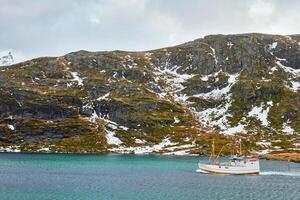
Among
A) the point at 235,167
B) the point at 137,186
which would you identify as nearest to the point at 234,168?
the point at 235,167

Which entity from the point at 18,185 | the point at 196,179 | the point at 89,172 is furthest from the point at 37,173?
the point at 196,179

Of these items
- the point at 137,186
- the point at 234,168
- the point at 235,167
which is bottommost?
the point at 137,186

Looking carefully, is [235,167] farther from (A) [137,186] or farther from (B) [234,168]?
(A) [137,186]

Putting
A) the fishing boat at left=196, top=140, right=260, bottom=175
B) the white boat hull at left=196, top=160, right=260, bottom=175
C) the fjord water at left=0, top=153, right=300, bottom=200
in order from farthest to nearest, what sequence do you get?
1. the fishing boat at left=196, top=140, right=260, bottom=175
2. the white boat hull at left=196, top=160, right=260, bottom=175
3. the fjord water at left=0, top=153, right=300, bottom=200

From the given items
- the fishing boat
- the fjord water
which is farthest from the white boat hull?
the fjord water

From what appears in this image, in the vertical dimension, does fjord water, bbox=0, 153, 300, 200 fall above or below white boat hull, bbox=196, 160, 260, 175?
below

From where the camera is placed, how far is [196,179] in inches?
4464

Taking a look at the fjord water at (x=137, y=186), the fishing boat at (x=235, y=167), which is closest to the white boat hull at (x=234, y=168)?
the fishing boat at (x=235, y=167)

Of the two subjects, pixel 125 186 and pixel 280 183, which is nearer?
pixel 125 186

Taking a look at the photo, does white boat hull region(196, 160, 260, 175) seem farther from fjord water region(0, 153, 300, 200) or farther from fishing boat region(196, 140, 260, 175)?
fjord water region(0, 153, 300, 200)

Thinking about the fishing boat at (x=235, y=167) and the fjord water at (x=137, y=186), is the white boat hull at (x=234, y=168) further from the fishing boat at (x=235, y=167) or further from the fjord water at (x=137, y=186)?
the fjord water at (x=137, y=186)

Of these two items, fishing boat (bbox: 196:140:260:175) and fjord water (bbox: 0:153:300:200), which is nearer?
fjord water (bbox: 0:153:300:200)

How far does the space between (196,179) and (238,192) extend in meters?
23.7

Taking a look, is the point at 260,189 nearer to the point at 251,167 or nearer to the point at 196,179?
the point at 196,179
